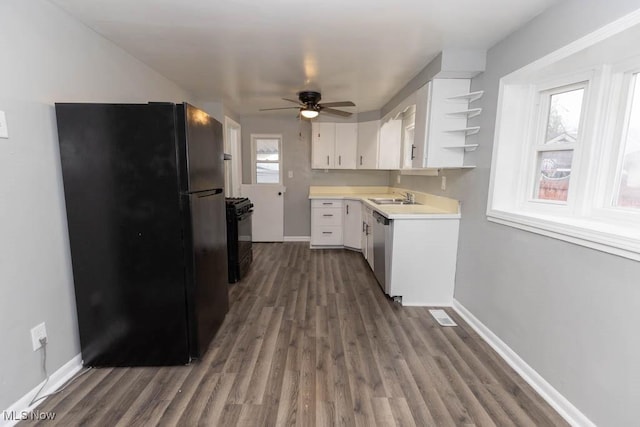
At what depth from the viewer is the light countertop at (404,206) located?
2.66 metres

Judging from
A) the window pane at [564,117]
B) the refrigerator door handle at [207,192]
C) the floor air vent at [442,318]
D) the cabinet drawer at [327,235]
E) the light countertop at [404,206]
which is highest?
the window pane at [564,117]

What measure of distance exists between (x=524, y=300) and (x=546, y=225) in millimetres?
533

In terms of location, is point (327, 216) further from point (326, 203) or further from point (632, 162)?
point (632, 162)

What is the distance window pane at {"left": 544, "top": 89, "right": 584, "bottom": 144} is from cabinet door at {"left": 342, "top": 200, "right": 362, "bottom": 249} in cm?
277

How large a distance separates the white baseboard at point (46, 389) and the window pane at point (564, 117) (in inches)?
134

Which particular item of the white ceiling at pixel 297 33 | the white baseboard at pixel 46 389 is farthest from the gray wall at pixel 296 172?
the white baseboard at pixel 46 389

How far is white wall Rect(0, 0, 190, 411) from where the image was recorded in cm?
140

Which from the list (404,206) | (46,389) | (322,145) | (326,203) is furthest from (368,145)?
(46,389)

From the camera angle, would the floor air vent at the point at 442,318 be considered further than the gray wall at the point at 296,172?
No

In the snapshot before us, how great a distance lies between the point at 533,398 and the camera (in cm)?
165

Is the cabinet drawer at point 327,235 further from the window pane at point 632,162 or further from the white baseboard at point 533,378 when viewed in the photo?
the window pane at point 632,162

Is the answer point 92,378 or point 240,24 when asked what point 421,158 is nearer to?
point 240,24

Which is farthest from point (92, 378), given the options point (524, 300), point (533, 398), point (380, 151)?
point (380, 151)

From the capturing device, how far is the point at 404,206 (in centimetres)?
322
